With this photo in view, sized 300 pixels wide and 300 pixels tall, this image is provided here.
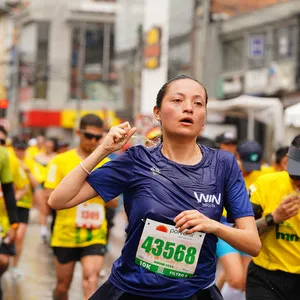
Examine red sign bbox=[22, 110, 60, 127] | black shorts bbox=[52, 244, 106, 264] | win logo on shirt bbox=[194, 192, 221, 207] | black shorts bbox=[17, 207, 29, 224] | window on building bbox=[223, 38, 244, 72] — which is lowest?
red sign bbox=[22, 110, 60, 127]

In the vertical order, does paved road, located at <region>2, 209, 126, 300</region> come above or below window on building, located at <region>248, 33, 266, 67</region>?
below

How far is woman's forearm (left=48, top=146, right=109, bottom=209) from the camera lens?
4227mm

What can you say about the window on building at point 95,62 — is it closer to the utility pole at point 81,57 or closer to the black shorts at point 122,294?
the utility pole at point 81,57

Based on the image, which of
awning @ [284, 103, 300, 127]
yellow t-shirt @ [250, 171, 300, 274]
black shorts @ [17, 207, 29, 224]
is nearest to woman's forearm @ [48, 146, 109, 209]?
yellow t-shirt @ [250, 171, 300, 274]

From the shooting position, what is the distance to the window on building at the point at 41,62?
54.0 meters

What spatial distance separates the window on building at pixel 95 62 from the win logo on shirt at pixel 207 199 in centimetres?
5056

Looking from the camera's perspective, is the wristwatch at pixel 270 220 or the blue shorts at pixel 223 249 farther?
the blue shorts at pixel 223 249

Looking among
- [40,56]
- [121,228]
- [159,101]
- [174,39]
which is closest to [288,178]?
[159,101]

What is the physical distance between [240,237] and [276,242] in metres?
1.70

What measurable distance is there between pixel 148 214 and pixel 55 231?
4.11m

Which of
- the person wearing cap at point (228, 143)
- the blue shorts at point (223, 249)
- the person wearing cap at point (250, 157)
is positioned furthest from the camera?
the person wearing cap at point (228, 143)

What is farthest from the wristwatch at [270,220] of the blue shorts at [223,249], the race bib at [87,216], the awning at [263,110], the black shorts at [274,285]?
the awning at [263,110]

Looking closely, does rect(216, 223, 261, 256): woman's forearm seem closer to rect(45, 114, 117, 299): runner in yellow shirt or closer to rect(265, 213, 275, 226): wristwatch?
rect(265, 213, 275, 226): wristwatch

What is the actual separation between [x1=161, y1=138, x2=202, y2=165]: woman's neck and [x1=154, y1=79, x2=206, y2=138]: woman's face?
7cm
